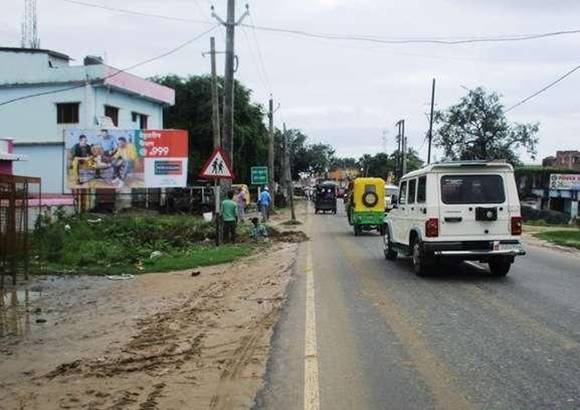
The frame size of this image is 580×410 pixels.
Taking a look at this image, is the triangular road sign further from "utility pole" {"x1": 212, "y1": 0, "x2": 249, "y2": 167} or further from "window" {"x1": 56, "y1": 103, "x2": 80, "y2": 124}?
"window" {"x1": 56, "y1": 103, "x2": 80, "y2": 124}

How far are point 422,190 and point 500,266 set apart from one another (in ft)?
7.25

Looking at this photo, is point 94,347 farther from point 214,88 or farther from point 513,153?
point 513,153

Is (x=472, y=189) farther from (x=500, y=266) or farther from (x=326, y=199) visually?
(x=326, y=199)

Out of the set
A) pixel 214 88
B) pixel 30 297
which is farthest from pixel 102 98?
pixel 30 297

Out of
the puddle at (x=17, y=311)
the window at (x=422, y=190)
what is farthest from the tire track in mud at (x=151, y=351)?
the window at (x=422, y=190)

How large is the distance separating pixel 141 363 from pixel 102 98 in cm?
3223

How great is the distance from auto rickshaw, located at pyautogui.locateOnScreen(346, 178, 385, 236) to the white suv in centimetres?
1528

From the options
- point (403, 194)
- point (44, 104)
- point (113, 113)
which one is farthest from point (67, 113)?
point (403, 194)

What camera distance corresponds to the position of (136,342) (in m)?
8.55

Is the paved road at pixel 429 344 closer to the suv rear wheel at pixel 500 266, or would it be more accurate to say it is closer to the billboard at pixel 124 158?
the suv rear wheel at pixel 500 266

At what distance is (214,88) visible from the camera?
3425 cm

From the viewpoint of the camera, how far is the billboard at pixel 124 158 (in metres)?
34.6

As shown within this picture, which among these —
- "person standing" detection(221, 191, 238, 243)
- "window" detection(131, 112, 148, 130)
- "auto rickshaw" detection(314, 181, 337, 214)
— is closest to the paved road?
"person standing" detection(221, 191, 238, 243)

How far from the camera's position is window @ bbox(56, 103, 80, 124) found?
123 feet
